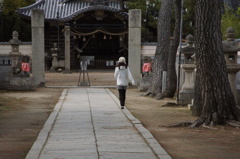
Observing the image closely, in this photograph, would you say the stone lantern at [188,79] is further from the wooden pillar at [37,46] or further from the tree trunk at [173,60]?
the wooden pillar at [37,46]

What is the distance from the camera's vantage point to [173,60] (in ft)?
61.3

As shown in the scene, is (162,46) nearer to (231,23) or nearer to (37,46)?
(37,46)

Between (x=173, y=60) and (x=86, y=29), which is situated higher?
(x=86, y=29)

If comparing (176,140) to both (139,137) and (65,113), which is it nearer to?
(139,137)

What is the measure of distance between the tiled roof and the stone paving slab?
2573cm

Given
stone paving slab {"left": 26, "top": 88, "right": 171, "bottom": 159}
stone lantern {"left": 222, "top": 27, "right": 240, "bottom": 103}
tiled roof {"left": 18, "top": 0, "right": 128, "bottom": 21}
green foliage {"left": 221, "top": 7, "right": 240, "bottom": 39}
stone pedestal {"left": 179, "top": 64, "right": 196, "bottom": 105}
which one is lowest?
stone paving slab {"left": 26, "top": 88, "right": 171, "bottom": 159}

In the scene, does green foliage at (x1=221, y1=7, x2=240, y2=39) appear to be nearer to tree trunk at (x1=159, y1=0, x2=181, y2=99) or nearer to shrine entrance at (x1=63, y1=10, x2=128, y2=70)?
shrine entrance at (x1=63, y1=10, x2=128, y2=70)

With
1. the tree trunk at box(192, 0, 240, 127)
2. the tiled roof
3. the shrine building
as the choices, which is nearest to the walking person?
the tree trunk at box(192, 0, 240, 127)

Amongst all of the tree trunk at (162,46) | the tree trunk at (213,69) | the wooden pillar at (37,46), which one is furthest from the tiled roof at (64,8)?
the tree trunk at (213,69)

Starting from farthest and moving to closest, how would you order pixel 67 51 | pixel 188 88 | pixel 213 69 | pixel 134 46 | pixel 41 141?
pixel 67 51
pixel 134 46
pixel 188 88
pixel 213 69
pixel 41 141

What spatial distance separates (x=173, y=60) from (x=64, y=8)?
27057mm

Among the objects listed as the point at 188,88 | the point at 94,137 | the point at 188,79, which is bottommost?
the point at 94,137

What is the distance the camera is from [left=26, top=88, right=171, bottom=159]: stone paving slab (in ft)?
26.5

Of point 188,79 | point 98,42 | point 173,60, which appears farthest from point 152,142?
point 98,42
